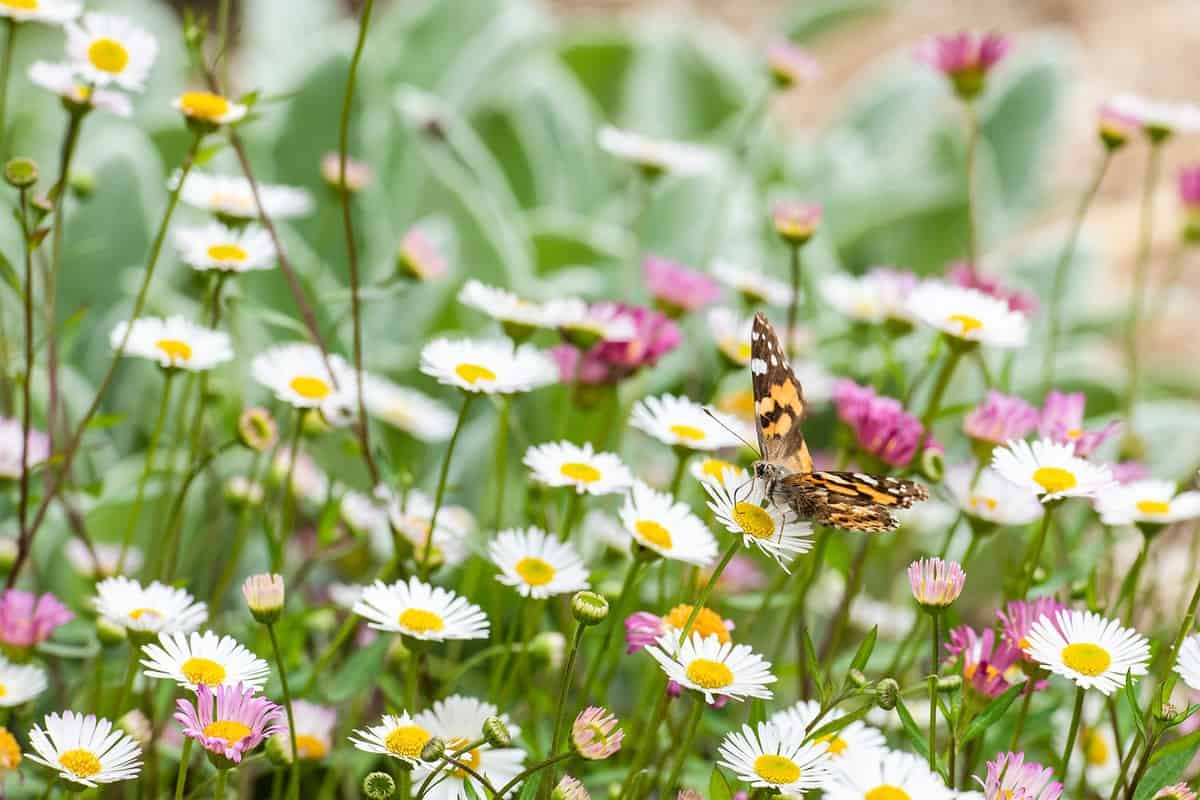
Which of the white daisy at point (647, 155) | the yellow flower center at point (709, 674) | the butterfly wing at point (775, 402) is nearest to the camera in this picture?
the yellow flower center at point (709, 674)

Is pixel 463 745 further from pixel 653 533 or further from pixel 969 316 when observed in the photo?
pixel 969 316

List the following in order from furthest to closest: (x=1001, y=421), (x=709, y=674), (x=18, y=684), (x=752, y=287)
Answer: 1. (x=752, y=287)
2. (x=1001, y=421)
3. (x=18, y=684)
4. (x=709, y=674)

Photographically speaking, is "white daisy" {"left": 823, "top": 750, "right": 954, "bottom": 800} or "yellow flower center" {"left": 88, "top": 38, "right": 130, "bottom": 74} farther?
"yellow flower center" {"left": 88, "top": 38, "right": 130, "bottom": 74}

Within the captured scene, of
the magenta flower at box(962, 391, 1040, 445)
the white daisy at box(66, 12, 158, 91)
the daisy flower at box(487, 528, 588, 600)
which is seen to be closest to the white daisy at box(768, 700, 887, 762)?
the daisy flower at box(487, 528, 588, 600)

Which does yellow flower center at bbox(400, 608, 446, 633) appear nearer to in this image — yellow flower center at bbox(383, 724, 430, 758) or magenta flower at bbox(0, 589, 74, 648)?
yellow flower center at bbox(383, 724, 430, 758)

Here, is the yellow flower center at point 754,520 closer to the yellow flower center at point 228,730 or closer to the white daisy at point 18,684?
the yellow flower center at point 228,730

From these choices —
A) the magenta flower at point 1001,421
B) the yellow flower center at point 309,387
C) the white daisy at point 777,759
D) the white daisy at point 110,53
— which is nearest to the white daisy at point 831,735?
the white daisy at point 777,759

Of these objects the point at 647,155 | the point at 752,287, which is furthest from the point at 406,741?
the point at 647,155
